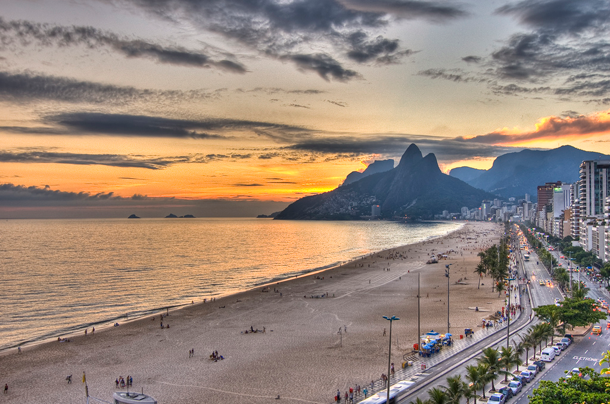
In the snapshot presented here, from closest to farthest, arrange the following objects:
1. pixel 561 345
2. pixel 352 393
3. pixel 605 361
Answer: pixel 605 361
pixel 352 393
pixel 561 345

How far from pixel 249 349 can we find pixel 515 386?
958 inches

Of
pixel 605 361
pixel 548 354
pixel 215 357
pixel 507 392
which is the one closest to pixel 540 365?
pixel 548 354

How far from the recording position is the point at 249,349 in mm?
42281

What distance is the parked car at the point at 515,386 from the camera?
2852cm

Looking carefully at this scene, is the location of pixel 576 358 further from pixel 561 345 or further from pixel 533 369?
pixel 533 369

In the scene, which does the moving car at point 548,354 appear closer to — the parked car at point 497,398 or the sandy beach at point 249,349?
the parked car at point 497,398

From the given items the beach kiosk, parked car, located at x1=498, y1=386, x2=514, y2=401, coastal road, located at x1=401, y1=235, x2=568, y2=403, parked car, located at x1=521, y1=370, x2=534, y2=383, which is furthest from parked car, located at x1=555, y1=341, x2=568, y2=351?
the beach kiosk

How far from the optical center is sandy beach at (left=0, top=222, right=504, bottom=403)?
1286 inches

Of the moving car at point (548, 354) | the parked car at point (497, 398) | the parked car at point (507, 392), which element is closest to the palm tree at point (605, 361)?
the parked car at point (507, 392)

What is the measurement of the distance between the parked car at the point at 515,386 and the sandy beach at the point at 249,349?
10004mm

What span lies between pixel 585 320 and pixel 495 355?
753 inches

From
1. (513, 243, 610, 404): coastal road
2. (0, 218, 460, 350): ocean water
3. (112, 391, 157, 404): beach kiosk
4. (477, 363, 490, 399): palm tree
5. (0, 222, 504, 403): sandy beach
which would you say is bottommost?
(0, 218, 460, 350): ocean water

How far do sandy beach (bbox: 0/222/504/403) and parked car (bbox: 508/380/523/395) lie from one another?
10.0 m

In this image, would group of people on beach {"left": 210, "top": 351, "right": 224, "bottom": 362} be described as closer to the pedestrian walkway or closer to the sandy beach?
the sandy beach
